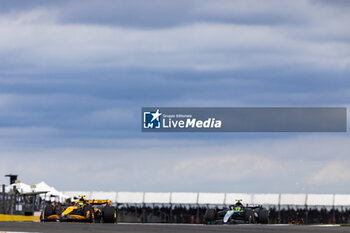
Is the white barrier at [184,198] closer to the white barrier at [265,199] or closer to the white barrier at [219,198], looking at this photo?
the white barrier at [219,198]

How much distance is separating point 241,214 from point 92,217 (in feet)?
33.9

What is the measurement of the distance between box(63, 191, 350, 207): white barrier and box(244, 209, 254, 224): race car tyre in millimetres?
21643

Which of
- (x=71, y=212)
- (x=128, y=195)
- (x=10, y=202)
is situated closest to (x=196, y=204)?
(x=128, y=195)

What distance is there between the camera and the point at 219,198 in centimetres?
6400

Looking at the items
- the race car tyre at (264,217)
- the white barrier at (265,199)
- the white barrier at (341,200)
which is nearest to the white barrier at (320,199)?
the white barrier at (341,200)

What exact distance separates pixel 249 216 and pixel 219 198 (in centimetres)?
2429

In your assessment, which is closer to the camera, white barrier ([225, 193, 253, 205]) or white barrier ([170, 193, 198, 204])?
white barrier ([225, 193, 253, 205])

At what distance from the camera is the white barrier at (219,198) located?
60406 mm

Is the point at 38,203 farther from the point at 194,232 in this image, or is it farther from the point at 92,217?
the point at 194,232

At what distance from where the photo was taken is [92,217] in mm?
33469

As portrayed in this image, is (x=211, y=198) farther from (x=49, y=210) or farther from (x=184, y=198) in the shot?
(x=49, y=210)

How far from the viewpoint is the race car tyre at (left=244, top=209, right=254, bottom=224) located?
39644 mm

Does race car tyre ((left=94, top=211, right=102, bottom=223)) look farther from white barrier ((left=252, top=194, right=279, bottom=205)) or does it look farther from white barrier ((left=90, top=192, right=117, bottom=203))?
white barrier ((left=90, top=192, right=117, bottom=203))

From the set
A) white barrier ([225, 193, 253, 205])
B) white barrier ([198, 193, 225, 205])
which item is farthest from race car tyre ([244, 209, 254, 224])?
white barrier ([198, 193, 225, 205])
